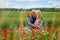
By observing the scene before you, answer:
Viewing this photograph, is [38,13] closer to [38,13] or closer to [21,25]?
[38,13]

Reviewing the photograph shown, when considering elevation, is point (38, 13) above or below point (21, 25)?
above

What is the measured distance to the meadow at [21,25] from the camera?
142 cm

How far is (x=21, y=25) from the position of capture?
1.42m

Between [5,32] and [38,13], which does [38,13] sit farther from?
[5,32]

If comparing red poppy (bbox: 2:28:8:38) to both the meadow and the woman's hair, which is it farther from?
the woman's hair

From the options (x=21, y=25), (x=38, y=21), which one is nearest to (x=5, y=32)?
(x=21, y=25)

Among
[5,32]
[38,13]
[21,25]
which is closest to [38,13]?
[38,13]

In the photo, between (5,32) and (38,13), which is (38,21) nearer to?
(38,13)

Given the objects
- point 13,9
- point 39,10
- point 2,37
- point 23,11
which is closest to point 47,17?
point 39,10

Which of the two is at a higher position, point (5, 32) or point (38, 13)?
point (38, 13)

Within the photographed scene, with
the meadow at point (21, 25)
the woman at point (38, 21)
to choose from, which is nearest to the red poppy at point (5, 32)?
the meadow at point (21, 25)

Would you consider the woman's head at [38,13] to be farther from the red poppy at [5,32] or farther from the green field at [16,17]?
the red poppy at [5,32]

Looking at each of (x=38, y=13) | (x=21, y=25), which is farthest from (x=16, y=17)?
(x=38, y=13)

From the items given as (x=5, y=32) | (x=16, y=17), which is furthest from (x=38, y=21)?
(x=5, y=32)
